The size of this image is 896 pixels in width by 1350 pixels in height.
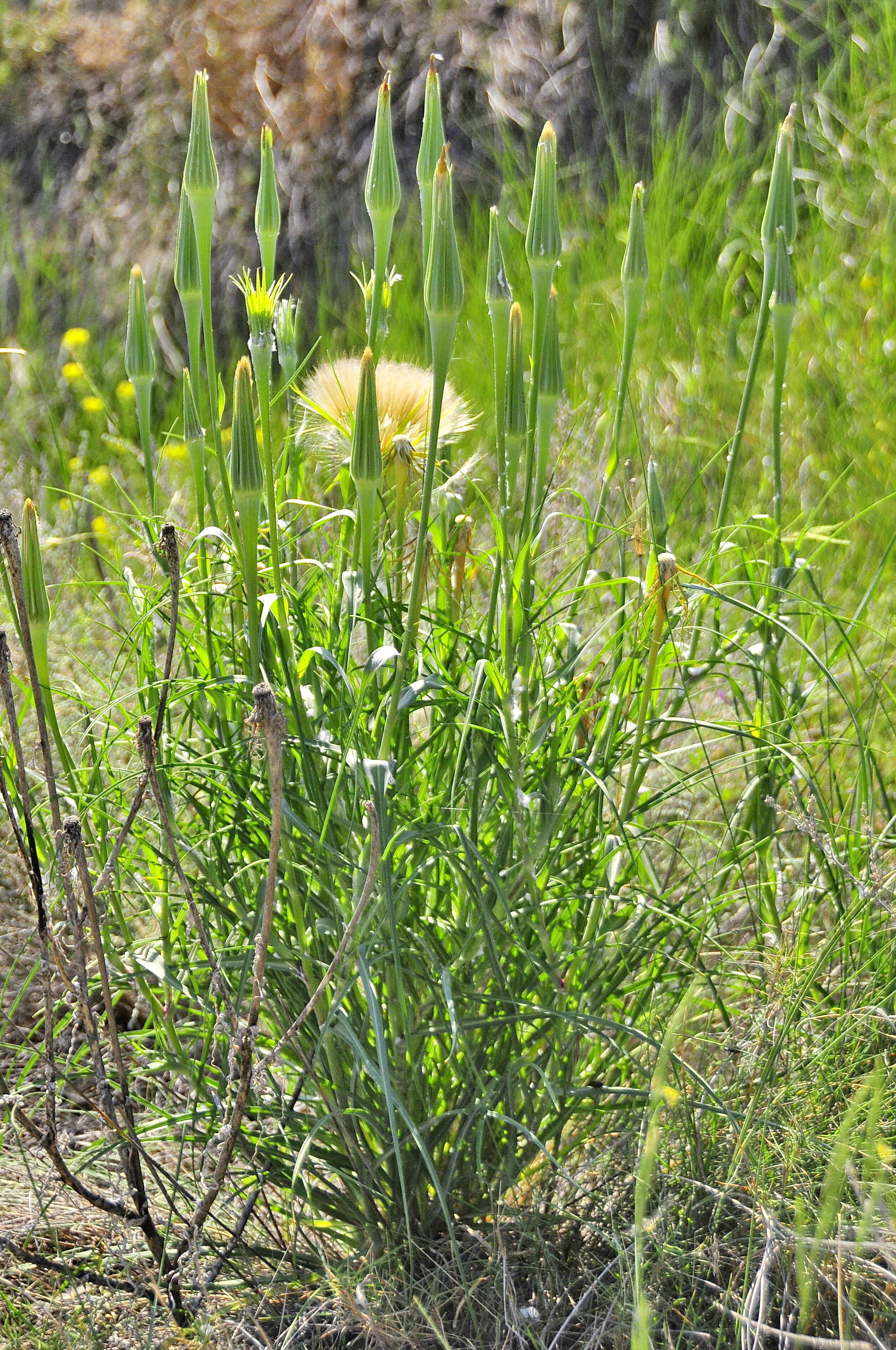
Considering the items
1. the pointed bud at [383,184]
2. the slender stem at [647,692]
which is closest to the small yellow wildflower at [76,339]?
the pointed bud at [383,184]

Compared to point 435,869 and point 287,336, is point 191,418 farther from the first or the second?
point 435,869

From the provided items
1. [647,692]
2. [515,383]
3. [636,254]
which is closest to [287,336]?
[515,383]

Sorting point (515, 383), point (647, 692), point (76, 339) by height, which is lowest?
point (647, 692)

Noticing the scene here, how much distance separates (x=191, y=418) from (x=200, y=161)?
19 centimetres

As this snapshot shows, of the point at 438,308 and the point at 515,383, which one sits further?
the point at 515,383

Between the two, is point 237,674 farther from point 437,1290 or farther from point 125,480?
point 125,480

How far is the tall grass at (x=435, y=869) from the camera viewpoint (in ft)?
2.97

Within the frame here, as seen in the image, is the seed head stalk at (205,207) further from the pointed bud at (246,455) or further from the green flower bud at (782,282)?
the green flower bud at (782,282)

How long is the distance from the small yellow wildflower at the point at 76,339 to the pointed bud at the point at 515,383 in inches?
113

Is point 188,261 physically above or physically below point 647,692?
above

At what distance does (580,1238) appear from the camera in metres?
1.09

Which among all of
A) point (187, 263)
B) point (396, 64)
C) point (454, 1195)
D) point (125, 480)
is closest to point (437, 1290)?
point (454, 1195)

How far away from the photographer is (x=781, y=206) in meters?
1.07

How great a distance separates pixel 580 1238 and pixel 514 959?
0.87 feet
